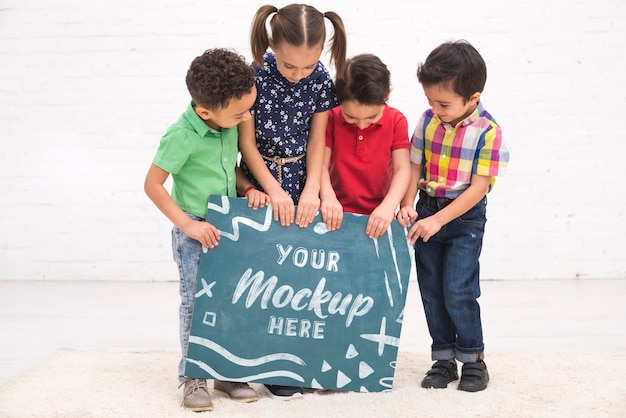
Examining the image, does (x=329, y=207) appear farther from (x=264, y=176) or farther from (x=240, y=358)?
(x=240, y=358)

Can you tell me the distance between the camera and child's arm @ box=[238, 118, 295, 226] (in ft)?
6.61

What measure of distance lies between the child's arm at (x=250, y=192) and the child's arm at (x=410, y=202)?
1.30 ft

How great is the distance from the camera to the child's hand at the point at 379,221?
2.04 meters

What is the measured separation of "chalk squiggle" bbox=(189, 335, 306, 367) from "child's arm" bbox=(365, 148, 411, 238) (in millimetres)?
418

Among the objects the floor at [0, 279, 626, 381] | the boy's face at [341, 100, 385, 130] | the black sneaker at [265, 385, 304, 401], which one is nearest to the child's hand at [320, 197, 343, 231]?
the boy's face at [341, 100, 385, 130]

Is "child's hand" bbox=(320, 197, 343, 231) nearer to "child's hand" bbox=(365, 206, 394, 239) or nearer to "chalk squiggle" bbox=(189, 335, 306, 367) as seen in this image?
"child's hand" bbox=(365, 206, 394, 239)

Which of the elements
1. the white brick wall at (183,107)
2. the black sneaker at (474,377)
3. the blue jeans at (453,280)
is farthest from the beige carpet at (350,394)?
the white brick wall at (183,107)

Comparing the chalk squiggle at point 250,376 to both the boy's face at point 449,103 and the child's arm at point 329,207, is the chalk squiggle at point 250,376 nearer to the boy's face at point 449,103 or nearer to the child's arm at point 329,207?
the child's arm at point 329,207

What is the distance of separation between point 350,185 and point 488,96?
6.44 feet

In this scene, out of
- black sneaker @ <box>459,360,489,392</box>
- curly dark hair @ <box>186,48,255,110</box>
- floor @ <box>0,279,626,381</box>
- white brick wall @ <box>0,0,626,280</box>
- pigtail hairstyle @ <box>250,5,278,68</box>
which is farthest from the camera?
white brick wall @ <box>0,0,626,280</box>

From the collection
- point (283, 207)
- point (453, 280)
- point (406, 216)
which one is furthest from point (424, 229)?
point (283, 207)

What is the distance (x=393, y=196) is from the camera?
6.84ft

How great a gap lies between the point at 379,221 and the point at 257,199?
36 centimetres

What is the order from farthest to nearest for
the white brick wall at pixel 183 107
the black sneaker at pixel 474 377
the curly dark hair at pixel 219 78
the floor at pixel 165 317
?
the white brick wall at pixel 183 107 → the floor at pixel 165 317 → the black sneaker at pixel 474 377 → the curly dark hair at pixel 219 78
